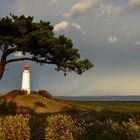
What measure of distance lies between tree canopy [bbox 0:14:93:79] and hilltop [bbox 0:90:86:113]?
3.62m

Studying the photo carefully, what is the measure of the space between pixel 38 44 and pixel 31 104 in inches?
273

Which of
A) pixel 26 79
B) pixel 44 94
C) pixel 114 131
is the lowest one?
pixel 114 131

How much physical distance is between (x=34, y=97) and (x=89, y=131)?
2400cm

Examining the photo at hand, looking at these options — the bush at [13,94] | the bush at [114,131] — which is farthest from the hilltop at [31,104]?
the bush at [114,131]

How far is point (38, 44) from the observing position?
3453 cm

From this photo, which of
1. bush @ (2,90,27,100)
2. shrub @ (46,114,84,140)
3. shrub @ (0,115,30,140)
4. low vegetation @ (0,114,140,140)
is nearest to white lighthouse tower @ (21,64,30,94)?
bush @ (2,90,27,100)

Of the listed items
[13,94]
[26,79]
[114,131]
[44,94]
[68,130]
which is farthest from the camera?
[26,79]

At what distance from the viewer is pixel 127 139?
1577cm

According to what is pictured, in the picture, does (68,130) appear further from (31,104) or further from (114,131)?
(31,104)

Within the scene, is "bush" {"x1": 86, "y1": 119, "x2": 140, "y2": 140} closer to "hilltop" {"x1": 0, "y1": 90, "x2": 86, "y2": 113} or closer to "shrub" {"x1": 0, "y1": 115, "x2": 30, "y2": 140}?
"shrub" {"x1": 0, "y1": 115, "x2": 30, "y2": 140}

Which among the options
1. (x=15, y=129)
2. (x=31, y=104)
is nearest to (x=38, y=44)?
(x=31, y=104)

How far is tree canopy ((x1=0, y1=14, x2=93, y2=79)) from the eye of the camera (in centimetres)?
3438

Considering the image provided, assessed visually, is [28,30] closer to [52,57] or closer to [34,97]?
[52,57]

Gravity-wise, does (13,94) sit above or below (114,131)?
above
